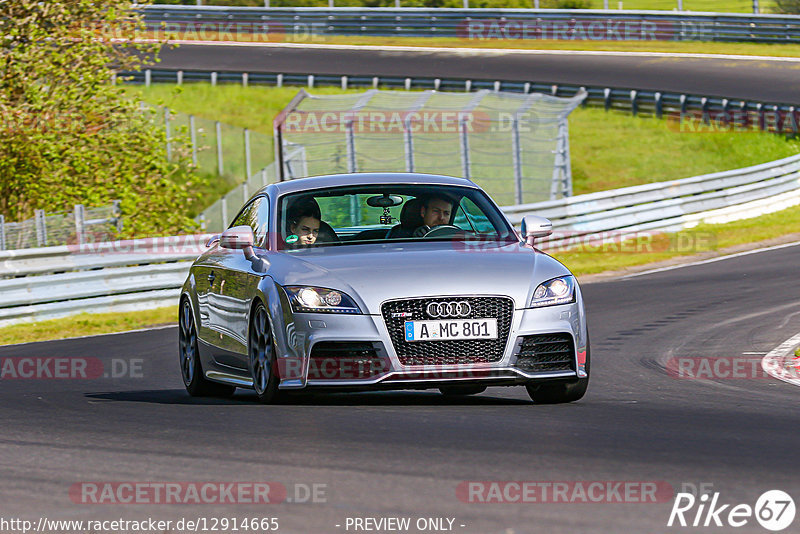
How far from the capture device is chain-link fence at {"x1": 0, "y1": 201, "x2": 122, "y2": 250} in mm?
20000

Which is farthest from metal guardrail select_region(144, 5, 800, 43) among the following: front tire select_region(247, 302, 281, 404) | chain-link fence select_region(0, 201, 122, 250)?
front tire select_region(247, 302, 281, 404)

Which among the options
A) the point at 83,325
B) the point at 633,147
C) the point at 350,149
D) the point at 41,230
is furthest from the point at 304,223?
the point at 633,147

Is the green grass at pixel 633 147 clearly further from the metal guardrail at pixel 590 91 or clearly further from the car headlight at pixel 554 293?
the car headlight at pixel 554 293

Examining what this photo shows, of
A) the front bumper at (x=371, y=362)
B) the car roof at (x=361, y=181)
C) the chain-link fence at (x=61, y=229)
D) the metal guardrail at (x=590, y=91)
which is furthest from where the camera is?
the metal guardrail at (x=590, y=91)

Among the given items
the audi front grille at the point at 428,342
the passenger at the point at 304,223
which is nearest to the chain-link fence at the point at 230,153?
the passenger at the point at 304,223

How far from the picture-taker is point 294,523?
544cm

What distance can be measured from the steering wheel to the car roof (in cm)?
43

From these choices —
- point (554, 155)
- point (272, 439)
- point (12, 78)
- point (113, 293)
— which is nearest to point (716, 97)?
point (554, 155)

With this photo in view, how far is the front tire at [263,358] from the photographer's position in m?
8.76

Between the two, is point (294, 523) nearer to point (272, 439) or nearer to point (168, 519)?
point (168, 519)

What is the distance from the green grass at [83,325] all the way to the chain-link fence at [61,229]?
1.57m

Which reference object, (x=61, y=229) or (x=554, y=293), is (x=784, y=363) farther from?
(x=61, y=229)

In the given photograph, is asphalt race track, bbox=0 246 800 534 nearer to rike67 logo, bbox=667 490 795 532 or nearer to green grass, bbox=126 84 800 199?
rike67 logo, bbox=667 490 795 532

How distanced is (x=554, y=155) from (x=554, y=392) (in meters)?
20.6
